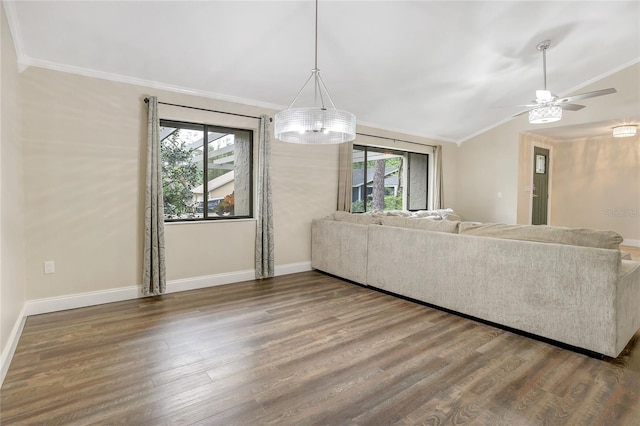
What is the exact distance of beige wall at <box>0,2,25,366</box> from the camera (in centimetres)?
227

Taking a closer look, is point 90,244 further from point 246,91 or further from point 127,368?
point 246,91

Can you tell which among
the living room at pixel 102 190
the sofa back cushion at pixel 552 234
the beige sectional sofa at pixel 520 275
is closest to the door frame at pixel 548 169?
the living room at pixel 102 190

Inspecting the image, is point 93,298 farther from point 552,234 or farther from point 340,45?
point 552,234

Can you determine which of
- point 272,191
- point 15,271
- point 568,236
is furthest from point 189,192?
point 568,236

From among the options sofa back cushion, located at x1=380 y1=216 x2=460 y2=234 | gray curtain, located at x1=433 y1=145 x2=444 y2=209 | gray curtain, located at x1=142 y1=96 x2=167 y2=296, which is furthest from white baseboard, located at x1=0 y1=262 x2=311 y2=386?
gray curtain, located at x1=433 y1=145 x2=444 y2=209

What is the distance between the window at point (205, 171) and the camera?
4070 millimetres

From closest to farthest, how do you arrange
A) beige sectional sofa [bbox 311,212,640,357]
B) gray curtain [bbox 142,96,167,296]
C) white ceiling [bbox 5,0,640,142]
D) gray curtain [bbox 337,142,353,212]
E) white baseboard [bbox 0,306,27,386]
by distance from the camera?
1. white baseboard [bbox 0,306,27,386]
2. beige sectional sofa [bbox 311,212,640,357]
3. white ceiling [bbox 5,0,640,142]
4. gray curtain [bbox 142,96,167,296]
5. gray curtain [bbox 337,142,353,212]

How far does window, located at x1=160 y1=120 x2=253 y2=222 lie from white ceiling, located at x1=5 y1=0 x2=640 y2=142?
0.50 m

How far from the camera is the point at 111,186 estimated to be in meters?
3.56

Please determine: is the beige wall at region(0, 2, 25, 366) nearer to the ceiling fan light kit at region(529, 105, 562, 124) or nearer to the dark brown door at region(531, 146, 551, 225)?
the ceiling fan light kit at region(529, 105, 562, 124)

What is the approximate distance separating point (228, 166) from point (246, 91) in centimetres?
100

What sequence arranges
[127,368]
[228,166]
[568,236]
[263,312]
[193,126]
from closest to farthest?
[127,368], [568,236], [263,312], [193,126], [228,166]

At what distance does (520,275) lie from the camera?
9.16 feet

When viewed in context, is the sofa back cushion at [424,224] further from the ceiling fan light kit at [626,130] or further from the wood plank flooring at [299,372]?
the ceiling fan light kit at [626,130]
